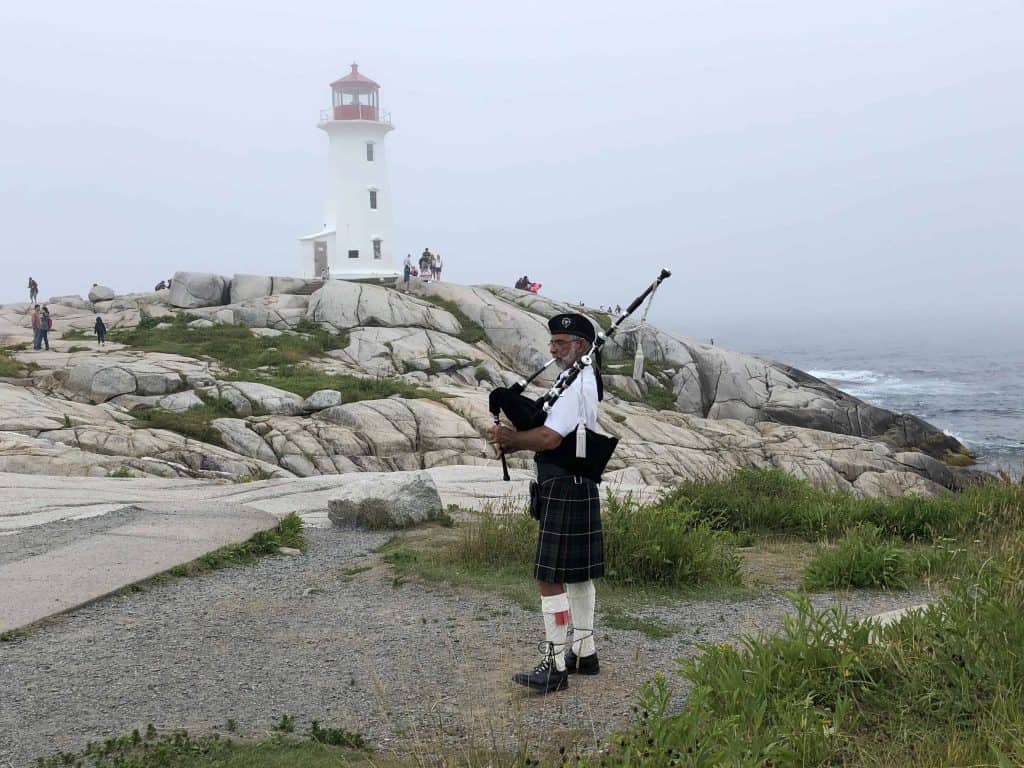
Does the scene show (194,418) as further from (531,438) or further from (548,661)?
(531,438)

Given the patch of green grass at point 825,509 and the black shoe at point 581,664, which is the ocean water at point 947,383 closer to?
the patch of green grass at point 825,509

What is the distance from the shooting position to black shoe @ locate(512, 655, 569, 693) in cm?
622

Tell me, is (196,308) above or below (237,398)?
above

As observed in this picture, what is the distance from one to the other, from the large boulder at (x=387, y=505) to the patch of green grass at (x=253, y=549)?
3.09 ft

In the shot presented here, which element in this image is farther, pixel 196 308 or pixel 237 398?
pixel 196 308

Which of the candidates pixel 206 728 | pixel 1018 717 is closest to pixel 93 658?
pixel 206 728

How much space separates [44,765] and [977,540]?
361 inches

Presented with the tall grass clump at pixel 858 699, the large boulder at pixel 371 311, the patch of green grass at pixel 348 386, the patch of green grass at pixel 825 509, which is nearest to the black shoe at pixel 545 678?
the tall grass clump at pixel 858 699

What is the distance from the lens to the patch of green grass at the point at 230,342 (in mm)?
35469

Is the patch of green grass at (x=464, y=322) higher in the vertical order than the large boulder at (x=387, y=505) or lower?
higher

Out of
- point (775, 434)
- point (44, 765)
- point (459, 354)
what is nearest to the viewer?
point (44, 765)

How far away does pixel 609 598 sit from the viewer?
8922 mm

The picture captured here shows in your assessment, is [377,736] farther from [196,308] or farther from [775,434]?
[196,308]

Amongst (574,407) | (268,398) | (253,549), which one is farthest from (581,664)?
(268,398)
